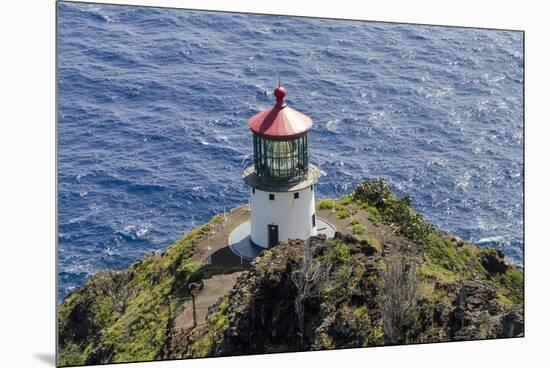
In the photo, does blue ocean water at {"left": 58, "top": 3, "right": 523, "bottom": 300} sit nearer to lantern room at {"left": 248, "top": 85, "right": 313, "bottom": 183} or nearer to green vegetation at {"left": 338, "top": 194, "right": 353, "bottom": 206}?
green vegetation at {"left": 338, "top": 194, "right": 353, "bottom": 206}

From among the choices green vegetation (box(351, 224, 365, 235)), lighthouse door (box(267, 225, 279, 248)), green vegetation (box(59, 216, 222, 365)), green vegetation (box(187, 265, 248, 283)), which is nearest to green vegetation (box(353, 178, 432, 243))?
green vegetation (box(351, 224, 365, 235))

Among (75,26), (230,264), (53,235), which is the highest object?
(75,26)

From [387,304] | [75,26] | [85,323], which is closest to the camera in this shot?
[387,304]

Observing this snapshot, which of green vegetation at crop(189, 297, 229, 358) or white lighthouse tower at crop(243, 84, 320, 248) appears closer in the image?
green vegetation at crop(189, 297, 229, 358)

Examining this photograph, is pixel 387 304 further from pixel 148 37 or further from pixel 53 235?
pixel 148 37

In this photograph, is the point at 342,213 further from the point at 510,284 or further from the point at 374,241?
the point at 510,284

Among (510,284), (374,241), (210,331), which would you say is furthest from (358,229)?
(210,331)

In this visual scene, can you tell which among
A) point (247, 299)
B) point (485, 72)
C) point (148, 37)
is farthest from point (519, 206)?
point (148, 37)
